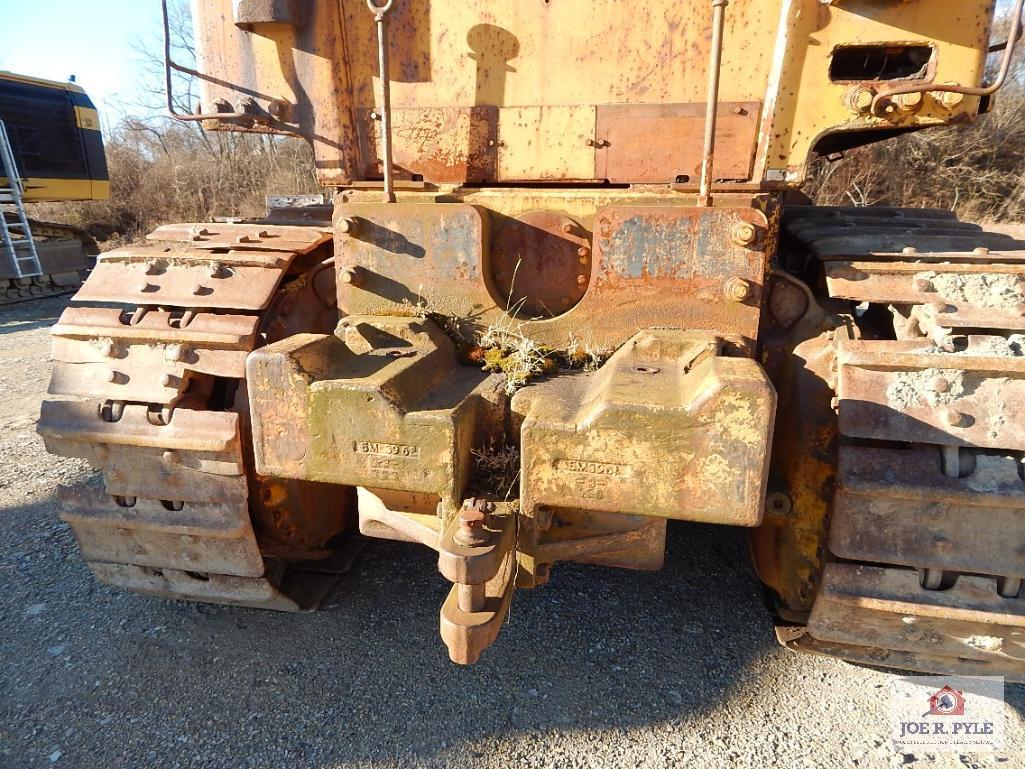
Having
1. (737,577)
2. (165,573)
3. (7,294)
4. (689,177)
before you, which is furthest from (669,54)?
(7,294)

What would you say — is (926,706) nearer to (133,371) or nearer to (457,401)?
(457,401)

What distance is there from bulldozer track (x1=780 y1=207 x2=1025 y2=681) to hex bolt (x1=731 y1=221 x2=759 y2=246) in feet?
1.55

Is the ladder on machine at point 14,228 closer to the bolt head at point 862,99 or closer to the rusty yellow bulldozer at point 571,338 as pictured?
the rusty yellow bulldozer at point 571,338

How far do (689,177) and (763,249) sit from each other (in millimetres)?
553

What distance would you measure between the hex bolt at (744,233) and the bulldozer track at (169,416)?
1696 mm

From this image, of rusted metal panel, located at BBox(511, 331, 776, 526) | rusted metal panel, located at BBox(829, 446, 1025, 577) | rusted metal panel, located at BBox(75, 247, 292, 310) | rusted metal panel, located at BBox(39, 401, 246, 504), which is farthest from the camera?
rusted metal panel, located at BBox(75, 247, 292, 310)

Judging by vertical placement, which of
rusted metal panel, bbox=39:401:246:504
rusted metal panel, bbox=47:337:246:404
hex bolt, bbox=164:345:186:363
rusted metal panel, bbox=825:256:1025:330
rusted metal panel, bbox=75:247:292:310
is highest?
rusted metal panel, bbox=825:256:1025:330

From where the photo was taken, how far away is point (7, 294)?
1107cm

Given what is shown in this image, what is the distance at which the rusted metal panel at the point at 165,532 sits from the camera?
8.20 feet

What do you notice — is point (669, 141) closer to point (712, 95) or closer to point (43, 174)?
point (712, 95)

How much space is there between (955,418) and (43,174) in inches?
571

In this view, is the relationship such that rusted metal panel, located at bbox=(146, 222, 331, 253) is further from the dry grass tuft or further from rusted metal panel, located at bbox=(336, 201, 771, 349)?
the dry grass tuft

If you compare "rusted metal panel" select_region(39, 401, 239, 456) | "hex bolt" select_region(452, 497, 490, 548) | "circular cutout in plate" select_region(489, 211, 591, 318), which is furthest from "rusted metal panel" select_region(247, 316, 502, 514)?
"circular cutout in plate" select_region(489, 211, 591, 318)

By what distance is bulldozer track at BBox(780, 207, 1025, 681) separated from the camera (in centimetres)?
194
